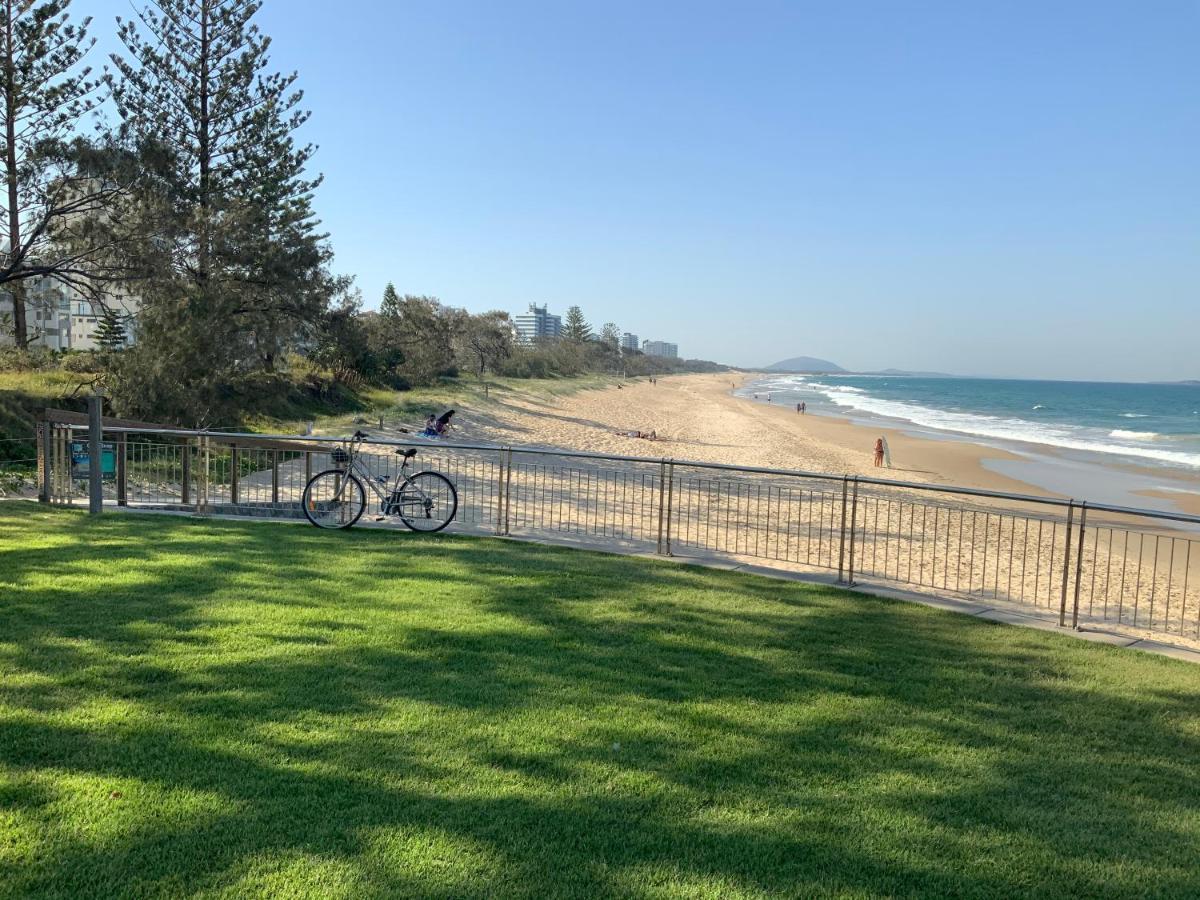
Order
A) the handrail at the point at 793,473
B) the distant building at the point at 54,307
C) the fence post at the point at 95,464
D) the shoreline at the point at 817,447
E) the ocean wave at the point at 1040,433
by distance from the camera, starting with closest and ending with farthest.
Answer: the handrail at the point at 793,473
the fence post at the point at 95,464
the distant building at the point at 54,307
the shoreline at the point at 817,447
the ocean wave at the point at 1040,433

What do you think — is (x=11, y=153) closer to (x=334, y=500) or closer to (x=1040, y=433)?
(x=334, y=500)

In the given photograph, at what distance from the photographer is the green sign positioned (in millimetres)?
9898

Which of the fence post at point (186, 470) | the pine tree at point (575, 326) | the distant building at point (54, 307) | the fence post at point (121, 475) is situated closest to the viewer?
the fence post at point (121, 475)

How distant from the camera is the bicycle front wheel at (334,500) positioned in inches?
363

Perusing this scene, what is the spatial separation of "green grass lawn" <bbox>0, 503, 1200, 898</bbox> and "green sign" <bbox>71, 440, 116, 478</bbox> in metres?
3.67

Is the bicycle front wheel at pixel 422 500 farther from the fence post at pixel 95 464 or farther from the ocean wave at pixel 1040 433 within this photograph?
the ocean wave at pixel 1040 433

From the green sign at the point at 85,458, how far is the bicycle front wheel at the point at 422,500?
144 inches

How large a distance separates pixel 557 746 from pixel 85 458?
8.52 m

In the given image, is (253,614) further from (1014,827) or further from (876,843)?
(1014,827)

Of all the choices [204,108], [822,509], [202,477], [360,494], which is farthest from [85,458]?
[204,108]

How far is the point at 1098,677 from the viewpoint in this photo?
543 centimetres

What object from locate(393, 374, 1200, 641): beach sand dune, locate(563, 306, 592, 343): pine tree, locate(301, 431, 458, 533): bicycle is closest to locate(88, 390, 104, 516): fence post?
locate(301, 431, 458, 533): bicycle

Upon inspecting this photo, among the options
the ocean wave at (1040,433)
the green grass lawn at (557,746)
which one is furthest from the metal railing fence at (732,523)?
the ocean wave at (1040,433)

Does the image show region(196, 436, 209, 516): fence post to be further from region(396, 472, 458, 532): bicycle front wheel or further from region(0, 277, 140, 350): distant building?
region(0, 277, 140, 350): distant building
